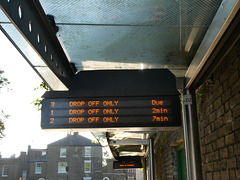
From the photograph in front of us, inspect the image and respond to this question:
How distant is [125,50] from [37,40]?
4.12 ft

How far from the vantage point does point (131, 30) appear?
3297 millimetres

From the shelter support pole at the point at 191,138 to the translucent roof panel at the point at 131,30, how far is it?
66 centimetres

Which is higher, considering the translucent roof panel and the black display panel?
the translucent roof panel

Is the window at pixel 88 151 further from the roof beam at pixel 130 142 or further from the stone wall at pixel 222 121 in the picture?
the stone wall at pixel 222 121

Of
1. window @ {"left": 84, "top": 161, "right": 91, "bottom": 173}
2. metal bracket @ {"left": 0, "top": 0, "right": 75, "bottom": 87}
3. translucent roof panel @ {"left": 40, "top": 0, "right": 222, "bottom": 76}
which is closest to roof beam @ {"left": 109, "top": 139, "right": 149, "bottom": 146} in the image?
translucent roof panel @ {"left": 40, "top": 0, "right": 222, "bottom": 76}

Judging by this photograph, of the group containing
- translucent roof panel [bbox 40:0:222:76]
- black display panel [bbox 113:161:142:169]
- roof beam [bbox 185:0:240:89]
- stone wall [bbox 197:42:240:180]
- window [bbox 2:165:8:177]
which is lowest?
window [bbox 2:165:8:177]

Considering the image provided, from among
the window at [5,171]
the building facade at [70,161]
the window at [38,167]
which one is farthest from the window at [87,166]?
the window at [5,171]

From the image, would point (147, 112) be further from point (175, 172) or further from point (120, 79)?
point (175, 172)

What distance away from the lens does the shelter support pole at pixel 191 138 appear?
3.46m

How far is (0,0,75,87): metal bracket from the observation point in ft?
7.63

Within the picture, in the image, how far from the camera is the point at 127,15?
297cm

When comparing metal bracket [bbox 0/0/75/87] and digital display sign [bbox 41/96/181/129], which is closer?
metal bracket [bbox 0/0/75/87]

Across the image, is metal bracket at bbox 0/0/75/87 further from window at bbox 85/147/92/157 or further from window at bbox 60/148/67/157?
window at bbox 60/148/67/157

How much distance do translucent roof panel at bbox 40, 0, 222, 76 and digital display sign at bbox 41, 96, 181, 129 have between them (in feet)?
1.82
